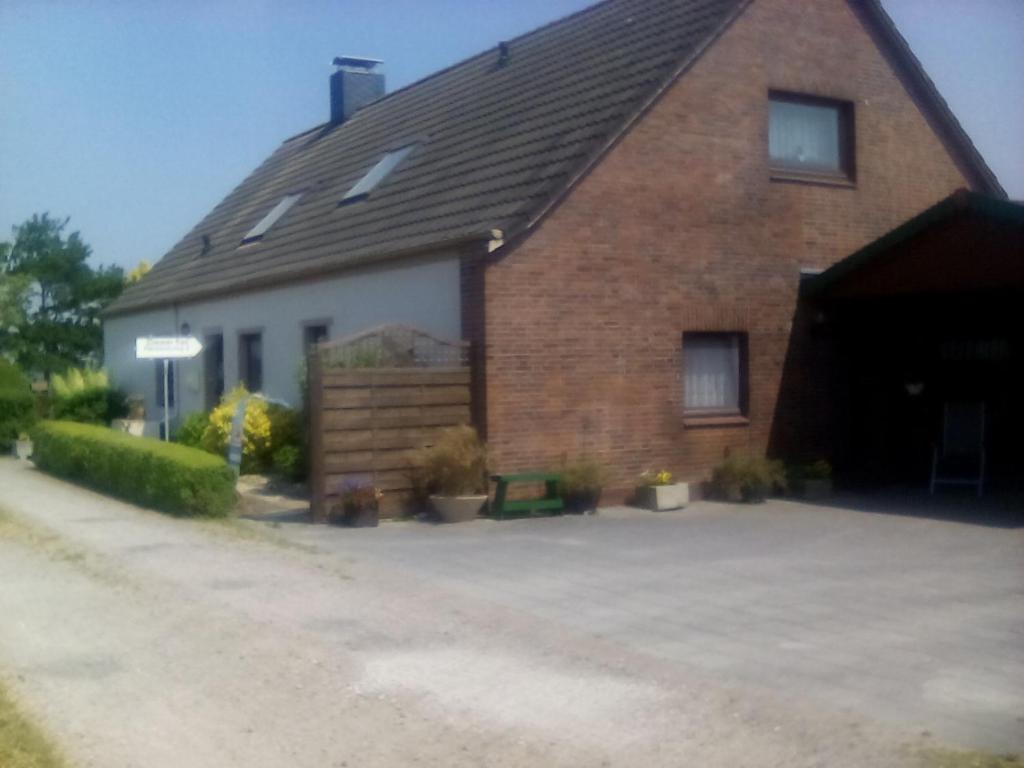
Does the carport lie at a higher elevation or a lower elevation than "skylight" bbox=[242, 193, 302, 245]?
lower

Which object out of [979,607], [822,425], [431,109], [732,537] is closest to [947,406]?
[822,425]

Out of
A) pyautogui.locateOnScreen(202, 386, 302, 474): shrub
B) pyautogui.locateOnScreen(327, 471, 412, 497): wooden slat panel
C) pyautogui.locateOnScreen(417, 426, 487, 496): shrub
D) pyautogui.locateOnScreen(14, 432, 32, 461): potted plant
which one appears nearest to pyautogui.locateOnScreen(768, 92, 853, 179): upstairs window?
pyautogui.locateOnScreen(417, 426, 487, 496): shrub

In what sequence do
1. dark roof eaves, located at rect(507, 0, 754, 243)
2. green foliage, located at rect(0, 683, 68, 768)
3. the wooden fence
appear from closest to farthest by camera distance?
green foliage, located at rect(0, 683, 68, 768) < the wooden fence < dark roof eaves, located at rect(507, 0, 754, 243)

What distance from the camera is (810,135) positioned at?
1789 cm

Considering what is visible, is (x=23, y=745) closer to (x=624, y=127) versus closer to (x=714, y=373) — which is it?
(x=624, y=127)

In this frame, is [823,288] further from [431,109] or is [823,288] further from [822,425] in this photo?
[431,109]

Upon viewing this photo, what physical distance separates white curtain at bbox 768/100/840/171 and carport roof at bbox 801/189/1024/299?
185 cm

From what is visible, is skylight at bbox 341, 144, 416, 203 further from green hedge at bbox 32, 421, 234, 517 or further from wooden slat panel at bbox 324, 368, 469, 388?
wooden slat panel at bbox 324, 368, 469, 388

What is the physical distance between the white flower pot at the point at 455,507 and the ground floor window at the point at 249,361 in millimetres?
8845

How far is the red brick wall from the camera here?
15.1 metres

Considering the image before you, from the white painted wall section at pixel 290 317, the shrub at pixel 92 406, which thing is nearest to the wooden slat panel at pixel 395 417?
the white painted wall section at pixel 290 317

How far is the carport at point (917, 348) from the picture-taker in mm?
15125

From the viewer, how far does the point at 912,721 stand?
6.38 metres

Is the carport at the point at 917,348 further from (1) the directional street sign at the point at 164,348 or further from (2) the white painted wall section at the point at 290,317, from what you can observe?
(1) the directional street sign at the point at 164,348
